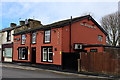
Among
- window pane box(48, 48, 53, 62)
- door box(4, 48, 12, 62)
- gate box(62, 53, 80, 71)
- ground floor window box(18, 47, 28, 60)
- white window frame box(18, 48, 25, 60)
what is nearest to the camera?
gate box(62, 53, 80, 71)

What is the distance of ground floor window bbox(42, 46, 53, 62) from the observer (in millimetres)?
20417

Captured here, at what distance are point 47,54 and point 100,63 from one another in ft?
26.7

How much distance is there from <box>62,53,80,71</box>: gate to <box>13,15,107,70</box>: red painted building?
11.7 inches

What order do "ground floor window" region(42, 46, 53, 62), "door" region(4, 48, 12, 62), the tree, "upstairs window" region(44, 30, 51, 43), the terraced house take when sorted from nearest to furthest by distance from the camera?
"ground floor window" region(42, 46, 53, 62), "upstairs window" region(44, 30, 51, 43), "door" region(4, 48, 12, 62), the terraced house, the tree

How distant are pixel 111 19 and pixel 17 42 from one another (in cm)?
2418

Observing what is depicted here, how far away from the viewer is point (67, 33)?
19.5 meters

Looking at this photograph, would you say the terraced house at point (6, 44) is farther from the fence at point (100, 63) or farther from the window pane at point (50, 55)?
the fence at point (100, 63)

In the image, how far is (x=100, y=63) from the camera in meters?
14.7

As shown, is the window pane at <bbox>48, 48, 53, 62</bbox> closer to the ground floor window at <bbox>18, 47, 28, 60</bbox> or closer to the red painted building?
the red painted building

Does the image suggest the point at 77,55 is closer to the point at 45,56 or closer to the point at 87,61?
the point at 87,61

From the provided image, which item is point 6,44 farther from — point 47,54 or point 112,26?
point 112,26

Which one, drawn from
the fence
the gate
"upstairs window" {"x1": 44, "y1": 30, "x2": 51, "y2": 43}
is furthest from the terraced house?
the fence

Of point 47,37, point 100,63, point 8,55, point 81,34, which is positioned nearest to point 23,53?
point 8,55

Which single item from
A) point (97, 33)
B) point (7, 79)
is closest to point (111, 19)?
point (97, 33)
